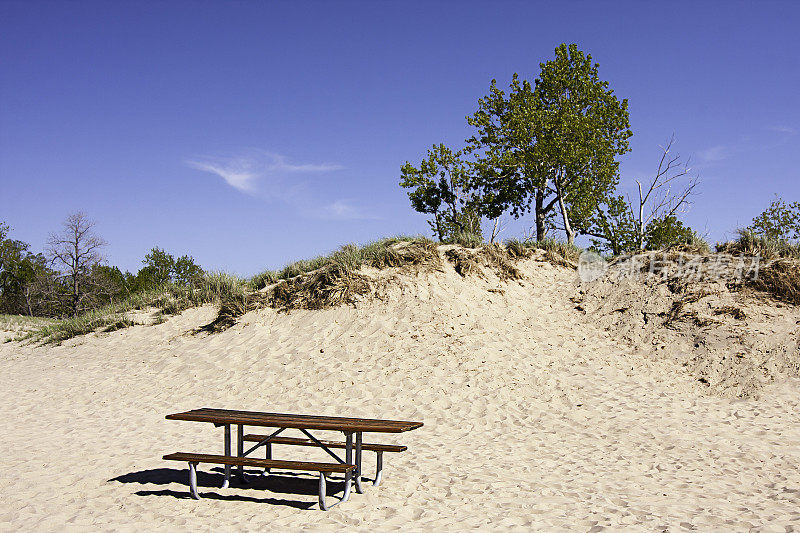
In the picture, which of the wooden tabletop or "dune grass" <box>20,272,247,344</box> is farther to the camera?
"dune grass" <box>20,272,247,344</box>

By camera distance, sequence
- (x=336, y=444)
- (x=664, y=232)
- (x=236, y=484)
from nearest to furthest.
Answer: (x=236, y=484), (x=336, y=444), (x=664, y=232)

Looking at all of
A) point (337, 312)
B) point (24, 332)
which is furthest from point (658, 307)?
point (24, 332)

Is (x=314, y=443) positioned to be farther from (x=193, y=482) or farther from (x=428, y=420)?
(x=428, y=420)

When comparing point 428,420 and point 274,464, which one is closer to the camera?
point 274,464

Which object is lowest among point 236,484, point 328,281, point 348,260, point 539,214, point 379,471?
point 236,484

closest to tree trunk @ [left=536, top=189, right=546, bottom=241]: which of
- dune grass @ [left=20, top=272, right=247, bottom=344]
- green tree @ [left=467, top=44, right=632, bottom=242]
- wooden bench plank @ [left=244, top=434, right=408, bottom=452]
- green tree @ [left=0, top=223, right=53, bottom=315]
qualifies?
green tree @ [left=467, top=44, right=632, bottom=242]

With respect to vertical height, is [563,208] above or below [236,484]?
above

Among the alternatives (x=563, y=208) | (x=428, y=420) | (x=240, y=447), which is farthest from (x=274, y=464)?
(x=563, y=208)

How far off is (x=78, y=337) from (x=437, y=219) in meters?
19.8

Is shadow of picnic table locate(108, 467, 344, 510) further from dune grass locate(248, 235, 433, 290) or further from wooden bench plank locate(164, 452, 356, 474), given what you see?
dune grass locate(248, 235, 433, 290)

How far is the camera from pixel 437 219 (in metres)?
32.3

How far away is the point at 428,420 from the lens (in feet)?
32.2

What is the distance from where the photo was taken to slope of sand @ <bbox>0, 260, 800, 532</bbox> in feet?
18.4

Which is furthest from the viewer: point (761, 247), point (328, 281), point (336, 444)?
point (328, 281)
